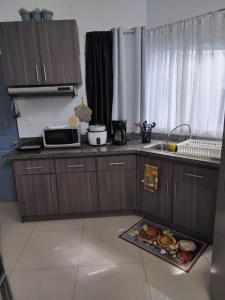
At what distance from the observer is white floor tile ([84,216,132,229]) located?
2.52m

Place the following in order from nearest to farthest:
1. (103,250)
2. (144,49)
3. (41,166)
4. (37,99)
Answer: (103,250) < (41,166) < (144,49) < (37,99)

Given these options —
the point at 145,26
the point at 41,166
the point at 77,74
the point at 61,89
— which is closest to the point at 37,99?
the point at 61,89

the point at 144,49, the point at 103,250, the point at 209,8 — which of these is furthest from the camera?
the point at 144,49

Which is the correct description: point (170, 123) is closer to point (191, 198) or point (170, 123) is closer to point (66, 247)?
point (191, 198)

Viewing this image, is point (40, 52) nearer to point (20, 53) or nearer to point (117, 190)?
point (20, 53)

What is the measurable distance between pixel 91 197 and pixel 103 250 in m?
0.64

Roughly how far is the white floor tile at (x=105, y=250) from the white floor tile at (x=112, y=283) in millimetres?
73

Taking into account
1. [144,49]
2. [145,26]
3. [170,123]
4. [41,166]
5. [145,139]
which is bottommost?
[41,166]

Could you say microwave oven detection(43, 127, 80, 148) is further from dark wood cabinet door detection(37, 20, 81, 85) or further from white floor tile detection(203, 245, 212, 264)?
white floor tile detection(203, 245, 212, 264)

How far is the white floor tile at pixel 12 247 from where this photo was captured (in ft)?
6.68

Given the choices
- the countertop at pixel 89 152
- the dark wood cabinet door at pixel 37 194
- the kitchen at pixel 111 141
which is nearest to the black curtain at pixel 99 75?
the kitchen at pixel 111 141

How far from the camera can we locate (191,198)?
2.14 m

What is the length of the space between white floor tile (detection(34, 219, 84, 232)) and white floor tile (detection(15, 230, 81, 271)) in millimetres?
75

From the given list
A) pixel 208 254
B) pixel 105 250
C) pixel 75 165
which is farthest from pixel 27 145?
pixel 208 254
